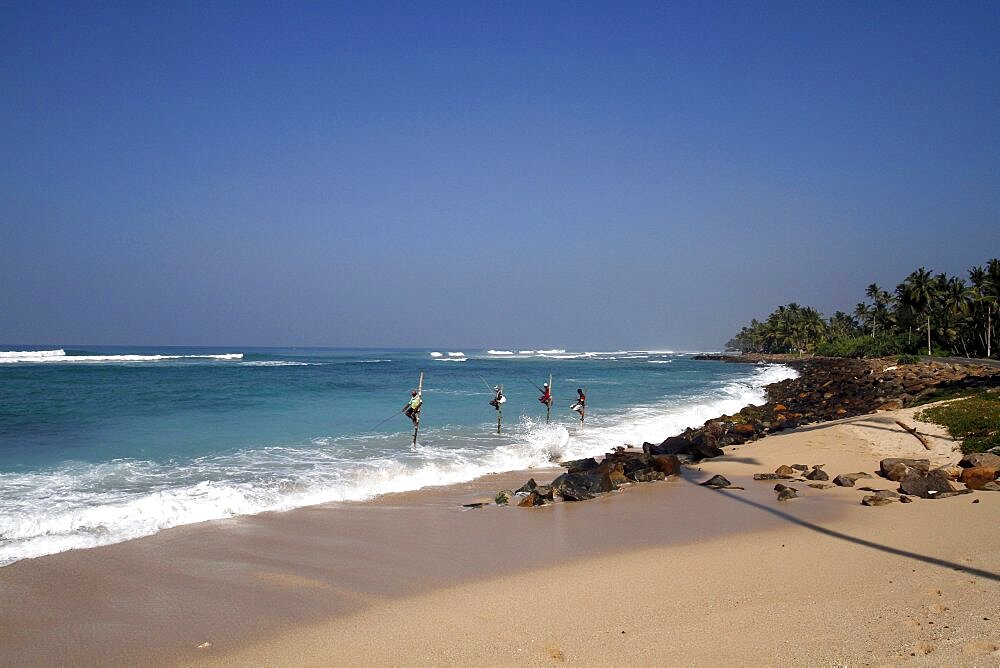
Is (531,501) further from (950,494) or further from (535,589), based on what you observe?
(950,494)

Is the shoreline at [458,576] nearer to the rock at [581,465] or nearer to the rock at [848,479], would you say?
the rock at [848,479]

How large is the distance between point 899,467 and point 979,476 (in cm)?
133

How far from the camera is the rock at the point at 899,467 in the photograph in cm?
1123

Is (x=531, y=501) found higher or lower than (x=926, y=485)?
lower

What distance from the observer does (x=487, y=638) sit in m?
5.14

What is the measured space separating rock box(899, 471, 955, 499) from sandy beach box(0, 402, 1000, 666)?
1.60 ft

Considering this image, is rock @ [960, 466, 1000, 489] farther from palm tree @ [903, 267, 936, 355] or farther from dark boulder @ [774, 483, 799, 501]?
palm tree @ [903, 267, 936, 355]

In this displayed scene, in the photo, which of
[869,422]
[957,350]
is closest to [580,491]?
[869,422]

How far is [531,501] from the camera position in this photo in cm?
1064

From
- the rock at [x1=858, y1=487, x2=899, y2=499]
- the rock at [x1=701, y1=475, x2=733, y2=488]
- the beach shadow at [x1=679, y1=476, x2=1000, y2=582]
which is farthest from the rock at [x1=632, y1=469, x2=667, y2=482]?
the rock at [x1=858, y1=487, x2=899, y2=499]

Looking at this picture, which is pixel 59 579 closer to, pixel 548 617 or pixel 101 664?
pixel 101 664

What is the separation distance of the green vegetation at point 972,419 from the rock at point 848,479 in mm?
2654

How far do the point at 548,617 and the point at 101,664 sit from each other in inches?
149

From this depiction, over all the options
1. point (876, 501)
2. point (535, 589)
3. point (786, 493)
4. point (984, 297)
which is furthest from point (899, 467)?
point (984, 297)
